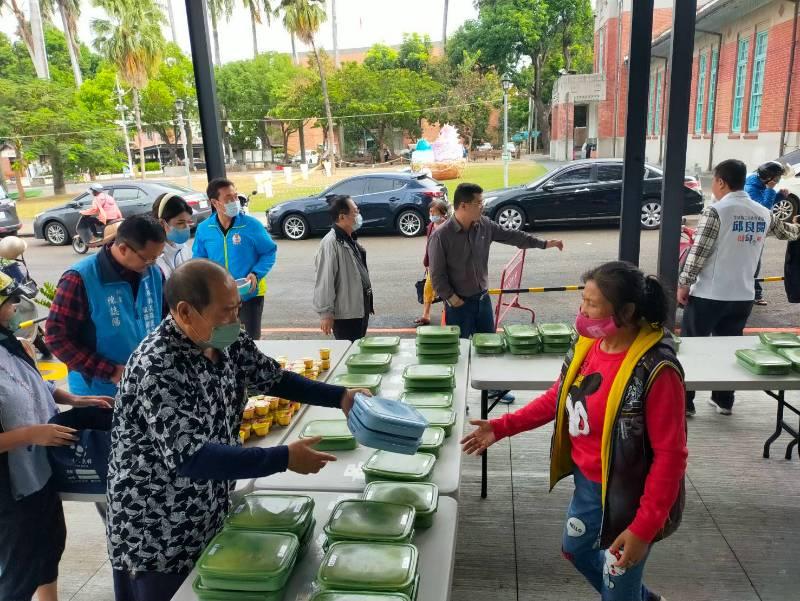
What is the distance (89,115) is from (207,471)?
848 inches

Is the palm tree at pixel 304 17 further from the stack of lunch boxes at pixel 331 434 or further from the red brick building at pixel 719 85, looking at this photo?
the stack of lunch boxes at pixel 331 434

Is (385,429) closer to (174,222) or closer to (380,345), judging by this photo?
(380,345)

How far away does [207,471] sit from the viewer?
1.54m

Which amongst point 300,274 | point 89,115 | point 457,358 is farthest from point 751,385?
point 89,115

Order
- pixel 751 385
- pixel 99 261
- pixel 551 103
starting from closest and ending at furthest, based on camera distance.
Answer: pixel 99 261 → pixel 751 385 → pixel 551 103

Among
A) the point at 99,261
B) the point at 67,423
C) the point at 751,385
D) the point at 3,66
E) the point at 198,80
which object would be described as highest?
the point at 3,66

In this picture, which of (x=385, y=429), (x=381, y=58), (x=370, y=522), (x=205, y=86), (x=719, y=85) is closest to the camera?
(x=370, y=522)

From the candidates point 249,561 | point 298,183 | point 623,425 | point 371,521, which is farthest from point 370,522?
point 298,183

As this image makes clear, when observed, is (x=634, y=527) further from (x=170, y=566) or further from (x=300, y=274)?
(x=300, y=274)

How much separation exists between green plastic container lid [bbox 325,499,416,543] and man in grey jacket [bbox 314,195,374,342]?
7.73 ft

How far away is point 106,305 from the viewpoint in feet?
8.94

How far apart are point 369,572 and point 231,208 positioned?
130 inches

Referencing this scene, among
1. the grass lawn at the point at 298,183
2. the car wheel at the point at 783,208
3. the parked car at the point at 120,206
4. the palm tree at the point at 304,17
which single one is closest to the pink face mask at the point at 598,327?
the car wheel at the point at 783,208

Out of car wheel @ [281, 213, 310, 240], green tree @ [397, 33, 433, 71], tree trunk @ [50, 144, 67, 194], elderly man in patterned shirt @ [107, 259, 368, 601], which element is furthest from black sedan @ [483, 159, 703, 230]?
green tree @ [397, 33, 433, 71]
